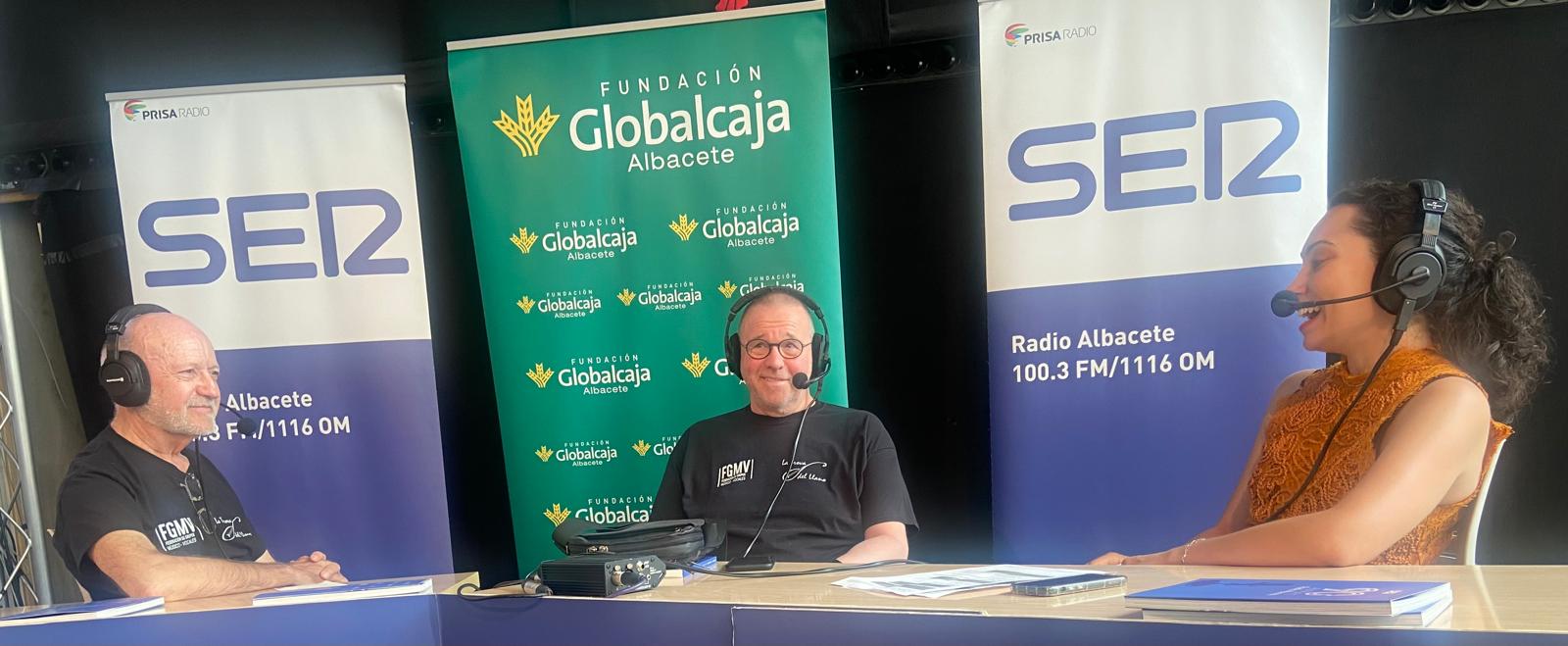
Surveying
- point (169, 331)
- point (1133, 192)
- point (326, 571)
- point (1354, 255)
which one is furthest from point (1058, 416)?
point (169, 331)

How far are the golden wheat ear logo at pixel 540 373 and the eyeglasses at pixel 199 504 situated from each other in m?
0.98

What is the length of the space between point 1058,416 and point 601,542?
1.60 m

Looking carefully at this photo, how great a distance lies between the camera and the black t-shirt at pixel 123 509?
2590 millimetres

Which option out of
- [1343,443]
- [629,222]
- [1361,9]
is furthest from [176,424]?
[1361,9]

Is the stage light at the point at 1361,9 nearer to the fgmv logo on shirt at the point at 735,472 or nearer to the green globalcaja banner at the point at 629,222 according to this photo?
the green globalcaja banner at the point at 629,222

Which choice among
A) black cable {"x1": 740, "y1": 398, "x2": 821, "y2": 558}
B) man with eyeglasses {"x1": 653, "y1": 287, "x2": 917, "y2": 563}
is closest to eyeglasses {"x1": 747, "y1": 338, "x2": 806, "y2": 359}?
man with eyeglasses {"x1": 653, "y1": 287, "x2": 917, "y2": 563}

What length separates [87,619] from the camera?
1668 mm

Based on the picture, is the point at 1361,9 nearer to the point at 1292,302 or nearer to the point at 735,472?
the point at 1292,302

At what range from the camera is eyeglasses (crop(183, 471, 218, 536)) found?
2.86 metres

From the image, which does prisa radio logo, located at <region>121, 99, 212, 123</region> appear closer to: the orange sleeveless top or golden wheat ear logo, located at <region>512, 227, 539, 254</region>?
golden wheat ear logo, located at <region>512, 227, 539, 254</region>

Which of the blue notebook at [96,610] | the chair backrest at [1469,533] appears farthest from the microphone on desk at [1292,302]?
the blue notebook at [96,610]

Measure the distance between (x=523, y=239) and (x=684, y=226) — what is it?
0.53 m

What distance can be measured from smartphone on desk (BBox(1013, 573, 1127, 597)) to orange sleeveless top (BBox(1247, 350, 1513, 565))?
2.54 ft

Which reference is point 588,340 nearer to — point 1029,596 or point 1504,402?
point 1029,596
